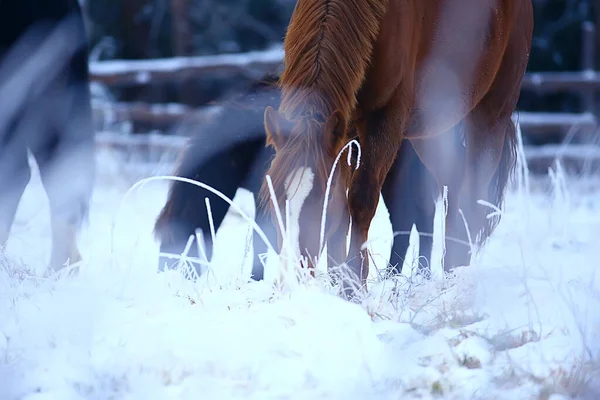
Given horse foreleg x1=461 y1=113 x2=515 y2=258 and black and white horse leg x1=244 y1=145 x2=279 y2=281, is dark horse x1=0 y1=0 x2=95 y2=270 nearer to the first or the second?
black and white horse leg x1=244 y1=145 x2=279 y2=281

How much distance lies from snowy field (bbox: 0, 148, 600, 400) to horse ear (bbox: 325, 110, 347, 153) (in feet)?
1.59

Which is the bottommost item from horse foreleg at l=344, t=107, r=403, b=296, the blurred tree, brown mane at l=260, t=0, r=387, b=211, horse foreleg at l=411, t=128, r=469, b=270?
the blurred tree

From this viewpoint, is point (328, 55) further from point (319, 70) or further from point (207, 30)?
point (207, 30)

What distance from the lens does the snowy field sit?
1.74 metres

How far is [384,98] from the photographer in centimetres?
264

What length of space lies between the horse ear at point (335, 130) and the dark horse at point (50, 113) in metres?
1.58

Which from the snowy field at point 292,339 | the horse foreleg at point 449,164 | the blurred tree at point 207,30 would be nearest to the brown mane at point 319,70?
the snowy field at point 292,339

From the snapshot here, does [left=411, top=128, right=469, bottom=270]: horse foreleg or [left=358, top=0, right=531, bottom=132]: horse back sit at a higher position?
[left=358, top=0, right=531, bottom=132]: horse back

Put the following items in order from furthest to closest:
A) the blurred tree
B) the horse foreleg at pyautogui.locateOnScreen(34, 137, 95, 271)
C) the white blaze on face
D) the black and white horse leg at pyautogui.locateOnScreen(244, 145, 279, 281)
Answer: the blurred tree, the black and white horse leg at pyautogui.locateOnScreen(244, 145, 279, 281), the horse foreleg at pyautogui.locateOnScreen(34, 137, 95, 271), the white blaze on face

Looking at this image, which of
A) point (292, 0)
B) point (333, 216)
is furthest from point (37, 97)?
point (292, 0)

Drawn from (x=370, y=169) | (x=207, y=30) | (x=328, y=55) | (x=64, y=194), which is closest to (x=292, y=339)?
(x=370, y=169)

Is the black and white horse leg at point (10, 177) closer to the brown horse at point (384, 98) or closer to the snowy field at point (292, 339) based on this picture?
the snowy field at point (292, 339)

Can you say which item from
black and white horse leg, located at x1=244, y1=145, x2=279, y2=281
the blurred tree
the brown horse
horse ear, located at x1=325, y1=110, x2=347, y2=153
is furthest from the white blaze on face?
the blurred tree

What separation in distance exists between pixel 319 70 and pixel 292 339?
971mm
